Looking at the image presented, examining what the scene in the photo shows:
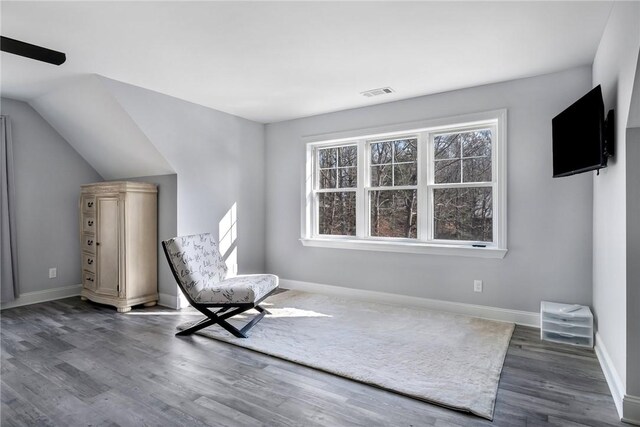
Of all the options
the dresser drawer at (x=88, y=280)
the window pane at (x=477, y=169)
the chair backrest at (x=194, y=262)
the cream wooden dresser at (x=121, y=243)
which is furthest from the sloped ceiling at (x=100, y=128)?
the window pane at (x=477, y=169)

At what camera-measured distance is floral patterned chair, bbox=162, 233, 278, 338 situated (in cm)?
316

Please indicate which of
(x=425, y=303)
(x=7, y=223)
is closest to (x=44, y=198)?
(x=7, y=223)

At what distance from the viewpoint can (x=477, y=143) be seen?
3.82 metres

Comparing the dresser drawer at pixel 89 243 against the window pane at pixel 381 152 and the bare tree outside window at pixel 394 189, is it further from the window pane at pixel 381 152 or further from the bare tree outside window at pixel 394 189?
the window pane at pixel 381 152

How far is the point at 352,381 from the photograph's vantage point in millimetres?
2408

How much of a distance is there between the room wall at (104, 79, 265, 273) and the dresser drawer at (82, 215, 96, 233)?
1.11m

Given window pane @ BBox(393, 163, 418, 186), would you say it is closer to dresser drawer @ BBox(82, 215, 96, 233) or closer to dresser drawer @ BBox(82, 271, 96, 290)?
dresser drawer @ BBox(82, 215, 96, 233)

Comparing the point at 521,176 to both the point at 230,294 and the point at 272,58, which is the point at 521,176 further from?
the point at 230,294

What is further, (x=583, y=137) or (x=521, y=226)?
(x=521, y=226)

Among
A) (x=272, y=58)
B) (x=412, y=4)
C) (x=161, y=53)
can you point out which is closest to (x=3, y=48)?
(x=161, y=53)

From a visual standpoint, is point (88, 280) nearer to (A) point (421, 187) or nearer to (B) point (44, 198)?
(B) point (44, 198)

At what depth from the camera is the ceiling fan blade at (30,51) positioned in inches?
97.3

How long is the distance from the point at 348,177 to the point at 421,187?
1.02m

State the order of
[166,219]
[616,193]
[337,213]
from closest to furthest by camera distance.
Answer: [616,193]
[166,219]
[337,213]
